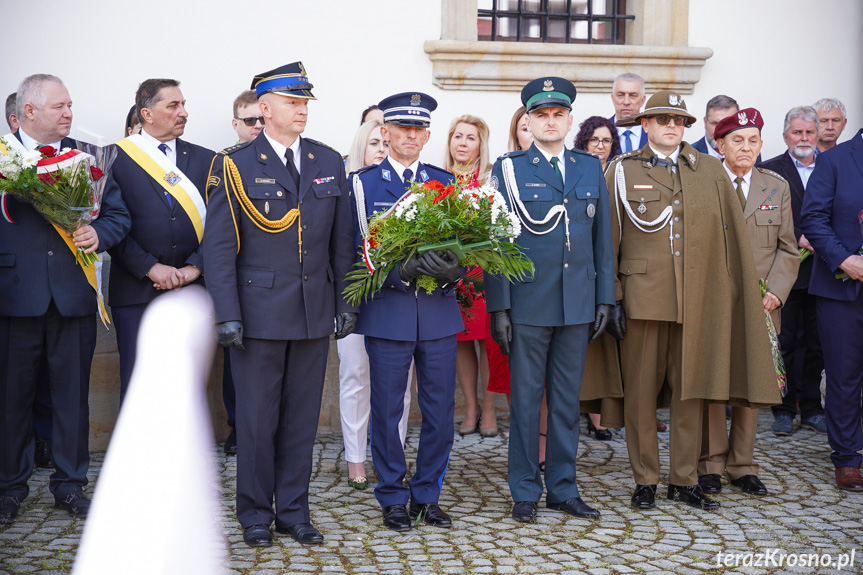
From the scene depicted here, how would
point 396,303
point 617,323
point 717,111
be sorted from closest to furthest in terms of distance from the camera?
1. point 396,303
2. point 617,323
3. point 717,111

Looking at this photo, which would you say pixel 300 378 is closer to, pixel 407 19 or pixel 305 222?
pixel 305 222

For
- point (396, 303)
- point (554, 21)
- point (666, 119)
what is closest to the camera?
point (396, 303)

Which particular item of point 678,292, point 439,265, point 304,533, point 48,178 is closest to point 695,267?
point 678,292

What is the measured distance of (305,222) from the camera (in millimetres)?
4789

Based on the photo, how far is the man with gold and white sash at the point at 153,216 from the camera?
220 inches

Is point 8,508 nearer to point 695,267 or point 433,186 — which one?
point 433,186

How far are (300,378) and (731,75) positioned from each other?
17.9ft

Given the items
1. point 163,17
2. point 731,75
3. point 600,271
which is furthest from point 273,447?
Result: point 731,75

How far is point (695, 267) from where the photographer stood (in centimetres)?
536

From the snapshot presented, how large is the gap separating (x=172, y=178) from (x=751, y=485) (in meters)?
3.73

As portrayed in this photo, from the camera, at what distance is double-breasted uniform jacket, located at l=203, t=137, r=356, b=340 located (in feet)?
15.2

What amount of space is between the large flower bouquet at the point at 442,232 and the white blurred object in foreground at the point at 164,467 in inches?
54.0

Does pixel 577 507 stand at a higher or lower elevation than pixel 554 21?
lower

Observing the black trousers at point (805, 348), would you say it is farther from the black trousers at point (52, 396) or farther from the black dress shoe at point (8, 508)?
the black dress shoe at point (8, 508)
